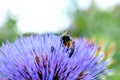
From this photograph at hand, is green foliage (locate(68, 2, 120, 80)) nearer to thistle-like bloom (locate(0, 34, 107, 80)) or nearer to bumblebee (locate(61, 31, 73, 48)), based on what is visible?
bumblebee (locate(61, 31, 73, 48))

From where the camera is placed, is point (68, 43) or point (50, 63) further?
point (68, 43)

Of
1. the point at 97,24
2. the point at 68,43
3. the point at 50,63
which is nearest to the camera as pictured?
the point at 50,63

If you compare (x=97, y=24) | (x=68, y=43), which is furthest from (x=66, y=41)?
(x=97, y=24)

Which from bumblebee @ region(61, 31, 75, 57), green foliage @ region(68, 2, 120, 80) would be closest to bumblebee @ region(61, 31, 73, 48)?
bumblebee @ region(61, 31, 75, 57)

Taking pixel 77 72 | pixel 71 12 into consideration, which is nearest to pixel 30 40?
pixel 77 72

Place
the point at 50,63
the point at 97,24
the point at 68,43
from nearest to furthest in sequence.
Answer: the point at 50,63
the point at 68,43
the point at 97,24

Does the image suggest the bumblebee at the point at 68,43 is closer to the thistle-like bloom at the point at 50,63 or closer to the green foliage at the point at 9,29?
the thistle-like bloom at the point at 50,63

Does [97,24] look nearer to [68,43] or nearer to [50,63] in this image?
[68,43]

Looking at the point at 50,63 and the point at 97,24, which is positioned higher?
the point at 97,24

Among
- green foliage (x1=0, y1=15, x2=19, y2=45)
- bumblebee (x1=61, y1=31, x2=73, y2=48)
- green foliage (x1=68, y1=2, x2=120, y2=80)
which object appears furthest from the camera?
green foliage (x1=68, y1=2, x2=120, y2=80)

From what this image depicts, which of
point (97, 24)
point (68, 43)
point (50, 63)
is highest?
point (97, 24)
